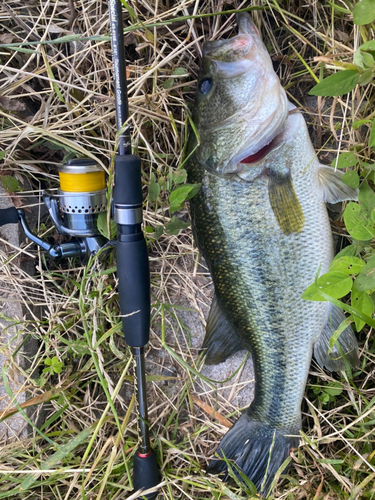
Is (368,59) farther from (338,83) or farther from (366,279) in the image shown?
(366,279)

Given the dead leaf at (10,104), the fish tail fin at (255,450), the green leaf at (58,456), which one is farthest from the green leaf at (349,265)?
the dead leaf at (10,104)

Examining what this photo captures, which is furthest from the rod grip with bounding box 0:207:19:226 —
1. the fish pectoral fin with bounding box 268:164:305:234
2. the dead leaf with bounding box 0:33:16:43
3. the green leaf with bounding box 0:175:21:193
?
the fish pectoral fin with bounding box 268:164:305:234

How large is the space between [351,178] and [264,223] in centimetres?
38

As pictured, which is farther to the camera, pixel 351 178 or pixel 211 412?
pixel 211 412

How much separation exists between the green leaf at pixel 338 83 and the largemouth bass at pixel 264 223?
0.16 m

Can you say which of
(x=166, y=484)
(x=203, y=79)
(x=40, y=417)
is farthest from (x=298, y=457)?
(x=203, y=79)

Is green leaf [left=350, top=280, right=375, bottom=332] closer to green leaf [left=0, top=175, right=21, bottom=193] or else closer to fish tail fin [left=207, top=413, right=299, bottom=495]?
fish tail fin [left=207, top=413, right=299, bottom=495]

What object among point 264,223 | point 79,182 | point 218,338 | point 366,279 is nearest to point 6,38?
point 79,182

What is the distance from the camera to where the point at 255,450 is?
172 cm

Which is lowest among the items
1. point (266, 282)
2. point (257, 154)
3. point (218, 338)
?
point (218, 338)

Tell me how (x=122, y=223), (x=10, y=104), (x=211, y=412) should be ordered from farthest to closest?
(x=211, y=412), (x=10, y=104), (x=122, y=223)

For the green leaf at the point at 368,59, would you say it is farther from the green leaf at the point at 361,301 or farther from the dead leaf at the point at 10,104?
the dead leaf at the point at 10,104

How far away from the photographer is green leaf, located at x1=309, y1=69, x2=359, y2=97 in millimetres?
1334

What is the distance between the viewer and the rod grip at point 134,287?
1460 millimetres
